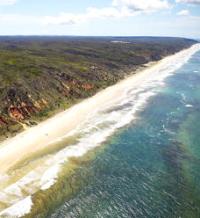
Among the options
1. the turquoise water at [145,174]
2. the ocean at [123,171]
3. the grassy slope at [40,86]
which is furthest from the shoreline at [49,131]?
the turquoise water at [145,174]

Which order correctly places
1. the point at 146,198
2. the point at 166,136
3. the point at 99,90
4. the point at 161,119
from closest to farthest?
1. the point at 146,198
2. the point at 166,136
3. the point at 161,119
4. the point at 99,90

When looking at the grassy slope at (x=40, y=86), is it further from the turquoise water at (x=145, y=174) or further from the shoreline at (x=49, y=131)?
the turquoise water at (x=145, y=174)

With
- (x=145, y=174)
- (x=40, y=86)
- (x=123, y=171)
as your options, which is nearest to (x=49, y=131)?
(x=123, y=171)

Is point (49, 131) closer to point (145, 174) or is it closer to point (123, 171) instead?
point (123, 171)

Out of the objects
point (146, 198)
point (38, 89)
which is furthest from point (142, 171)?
point (38, 89)

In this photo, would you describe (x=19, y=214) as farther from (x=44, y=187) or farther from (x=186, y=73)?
(x=186, y=73)

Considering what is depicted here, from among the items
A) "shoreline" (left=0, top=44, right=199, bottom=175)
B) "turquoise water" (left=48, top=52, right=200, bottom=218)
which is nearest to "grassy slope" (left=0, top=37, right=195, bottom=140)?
"shoreline" (left=0, top=44, right=199, bottom=175)

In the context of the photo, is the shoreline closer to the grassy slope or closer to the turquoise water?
the grassy slope
